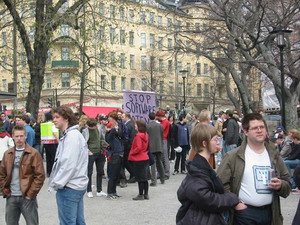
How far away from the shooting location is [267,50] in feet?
61.3

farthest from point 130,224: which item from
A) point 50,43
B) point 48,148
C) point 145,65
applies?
point 145,65

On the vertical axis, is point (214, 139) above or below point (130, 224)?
above

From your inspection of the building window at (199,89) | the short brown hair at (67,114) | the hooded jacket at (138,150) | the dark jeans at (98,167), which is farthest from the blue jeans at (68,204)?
the building window at (199,89)

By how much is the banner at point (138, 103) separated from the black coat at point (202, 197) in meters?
9.63

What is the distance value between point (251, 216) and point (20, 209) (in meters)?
2.86

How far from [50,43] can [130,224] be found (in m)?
10.5

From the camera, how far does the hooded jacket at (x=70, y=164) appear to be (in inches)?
202

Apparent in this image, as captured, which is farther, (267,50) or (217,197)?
(267,50)

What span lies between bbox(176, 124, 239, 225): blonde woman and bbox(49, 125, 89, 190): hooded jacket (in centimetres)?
176

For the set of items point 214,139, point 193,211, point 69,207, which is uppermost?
point 214,139

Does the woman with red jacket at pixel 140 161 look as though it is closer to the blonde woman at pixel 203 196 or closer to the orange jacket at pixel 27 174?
the orange jacket at pixel 27 174

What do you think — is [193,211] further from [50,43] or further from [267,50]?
[267,50]

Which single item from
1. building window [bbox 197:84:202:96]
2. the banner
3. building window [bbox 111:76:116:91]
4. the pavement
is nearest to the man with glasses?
the pavement

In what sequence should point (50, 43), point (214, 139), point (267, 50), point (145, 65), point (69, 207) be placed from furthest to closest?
point (145, 65) → point (267, 50) → point (50, 43) → point (69, 207) → point (214, 139)
